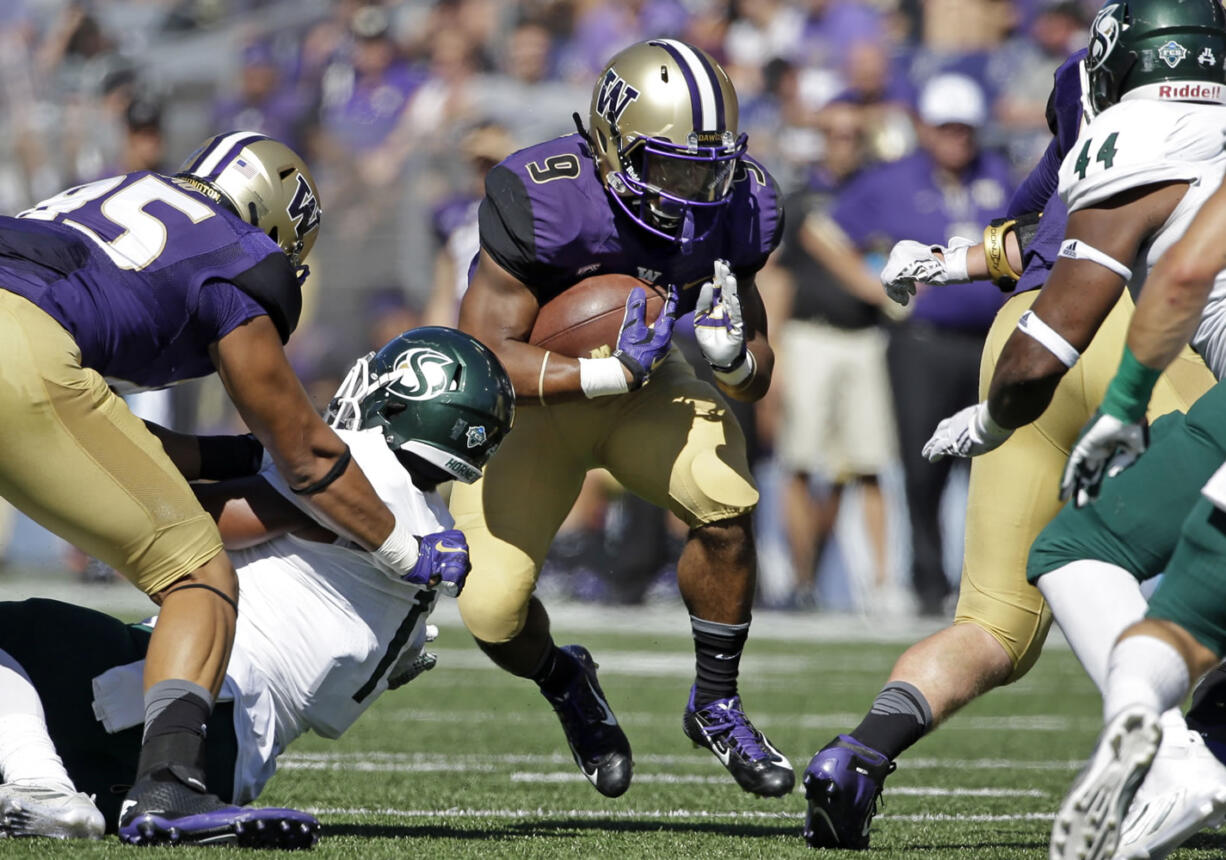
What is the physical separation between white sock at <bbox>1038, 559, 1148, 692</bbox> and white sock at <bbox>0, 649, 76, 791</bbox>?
76.1 inches

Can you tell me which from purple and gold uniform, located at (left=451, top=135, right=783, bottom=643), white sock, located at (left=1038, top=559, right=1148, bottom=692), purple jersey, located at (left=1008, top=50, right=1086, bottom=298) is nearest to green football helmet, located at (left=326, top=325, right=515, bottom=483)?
purple and gold uniform, located at (left=451, top=135, right=783, bottom=643)

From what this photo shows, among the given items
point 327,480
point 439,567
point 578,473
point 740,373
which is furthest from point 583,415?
point 327,480

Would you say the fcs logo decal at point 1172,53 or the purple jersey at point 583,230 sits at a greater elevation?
the fcs logo decal at point 1172,53

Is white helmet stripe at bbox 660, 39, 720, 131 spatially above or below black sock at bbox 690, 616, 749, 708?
above

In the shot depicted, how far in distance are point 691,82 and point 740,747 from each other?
170 cm

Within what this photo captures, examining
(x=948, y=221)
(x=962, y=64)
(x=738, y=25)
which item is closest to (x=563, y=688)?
(x=948, y=221)

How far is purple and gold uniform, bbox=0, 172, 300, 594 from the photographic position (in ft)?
10.7

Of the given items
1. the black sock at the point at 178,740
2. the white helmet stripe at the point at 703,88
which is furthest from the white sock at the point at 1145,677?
the white helmet stripe at the point at 703,88

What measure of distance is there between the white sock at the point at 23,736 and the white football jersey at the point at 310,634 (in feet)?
0.44

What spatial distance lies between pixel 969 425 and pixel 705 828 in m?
1.20

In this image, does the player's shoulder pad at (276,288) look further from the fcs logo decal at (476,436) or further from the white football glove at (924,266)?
the white football glove at (924,266)

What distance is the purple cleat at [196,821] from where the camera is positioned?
3.08 metres

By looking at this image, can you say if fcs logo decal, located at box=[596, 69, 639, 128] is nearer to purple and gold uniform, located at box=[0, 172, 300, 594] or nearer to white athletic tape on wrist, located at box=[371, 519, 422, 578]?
purple and gold uniform, located at box=[0, 172, 300, 594]

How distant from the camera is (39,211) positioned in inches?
141
